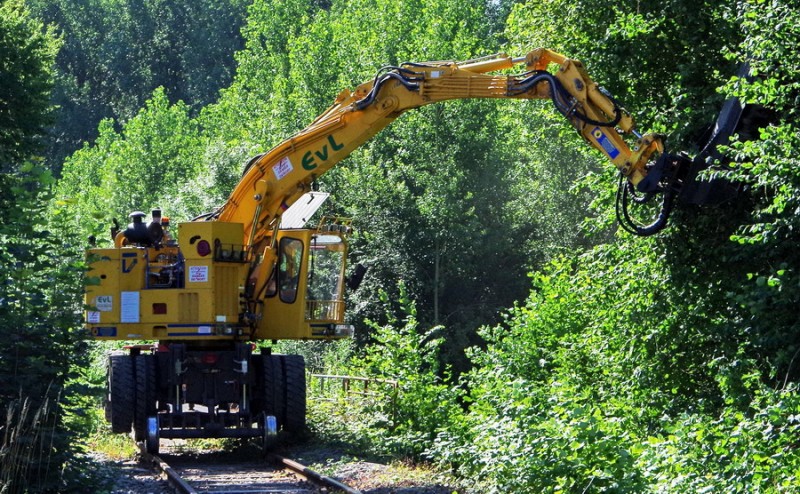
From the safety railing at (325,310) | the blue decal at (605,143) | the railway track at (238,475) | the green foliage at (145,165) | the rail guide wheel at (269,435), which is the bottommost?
the railway track at (238,475)

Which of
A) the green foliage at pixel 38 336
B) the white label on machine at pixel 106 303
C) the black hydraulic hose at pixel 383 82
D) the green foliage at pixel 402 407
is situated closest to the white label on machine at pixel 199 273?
the white label on machine at pixel 106 303

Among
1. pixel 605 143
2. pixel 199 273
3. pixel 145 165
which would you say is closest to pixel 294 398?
pixel 199 273

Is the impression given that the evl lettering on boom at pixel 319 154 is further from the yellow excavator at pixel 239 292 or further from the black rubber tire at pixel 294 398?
the black rubber tire at pixel 294 398

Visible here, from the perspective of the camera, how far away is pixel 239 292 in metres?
19.0

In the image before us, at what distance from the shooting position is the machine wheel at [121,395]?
19000 mm

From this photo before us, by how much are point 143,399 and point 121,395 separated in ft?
1.17

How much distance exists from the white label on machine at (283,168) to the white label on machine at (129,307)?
2.92m

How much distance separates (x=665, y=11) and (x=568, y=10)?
2097 millimetres

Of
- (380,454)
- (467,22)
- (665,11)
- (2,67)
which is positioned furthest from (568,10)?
(467,22)

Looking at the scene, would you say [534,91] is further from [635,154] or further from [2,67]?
[2,67]

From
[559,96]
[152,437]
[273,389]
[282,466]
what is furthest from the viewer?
[273,389]

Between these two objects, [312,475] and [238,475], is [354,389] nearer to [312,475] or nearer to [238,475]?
[238,475]

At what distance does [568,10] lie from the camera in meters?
18.8

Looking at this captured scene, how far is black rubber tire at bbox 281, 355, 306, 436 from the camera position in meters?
19.6
